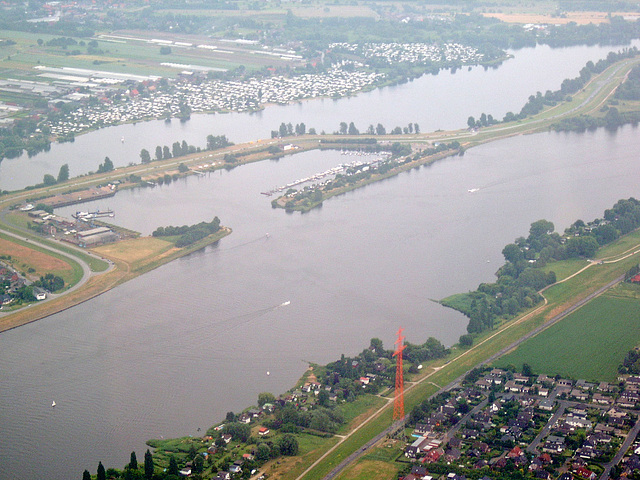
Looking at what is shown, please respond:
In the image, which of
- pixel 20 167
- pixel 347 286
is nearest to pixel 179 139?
pixel 20 167

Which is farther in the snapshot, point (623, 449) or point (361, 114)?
point (361, 114)

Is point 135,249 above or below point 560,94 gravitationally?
below

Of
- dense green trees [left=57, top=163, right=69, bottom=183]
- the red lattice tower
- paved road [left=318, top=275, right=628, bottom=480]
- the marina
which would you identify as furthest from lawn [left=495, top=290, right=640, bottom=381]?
dense green trees [left=57, top=163, right=69, bottom=183]

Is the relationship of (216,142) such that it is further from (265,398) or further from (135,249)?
(265,398)

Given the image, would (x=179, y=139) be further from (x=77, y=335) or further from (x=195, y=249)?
(x=77, y=335)

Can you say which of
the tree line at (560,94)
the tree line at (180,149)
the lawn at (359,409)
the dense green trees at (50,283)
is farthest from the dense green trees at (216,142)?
the lawn at (359,409)

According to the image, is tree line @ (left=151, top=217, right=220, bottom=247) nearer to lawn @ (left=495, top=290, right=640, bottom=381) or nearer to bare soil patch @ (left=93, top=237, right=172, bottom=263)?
bare soil patch @ (left=93, top=237, right=172, bottom=263)

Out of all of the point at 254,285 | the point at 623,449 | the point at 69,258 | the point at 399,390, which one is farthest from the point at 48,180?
the point at 623,449

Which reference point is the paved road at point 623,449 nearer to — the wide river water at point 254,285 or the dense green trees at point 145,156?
the wide river water at point 254,285
